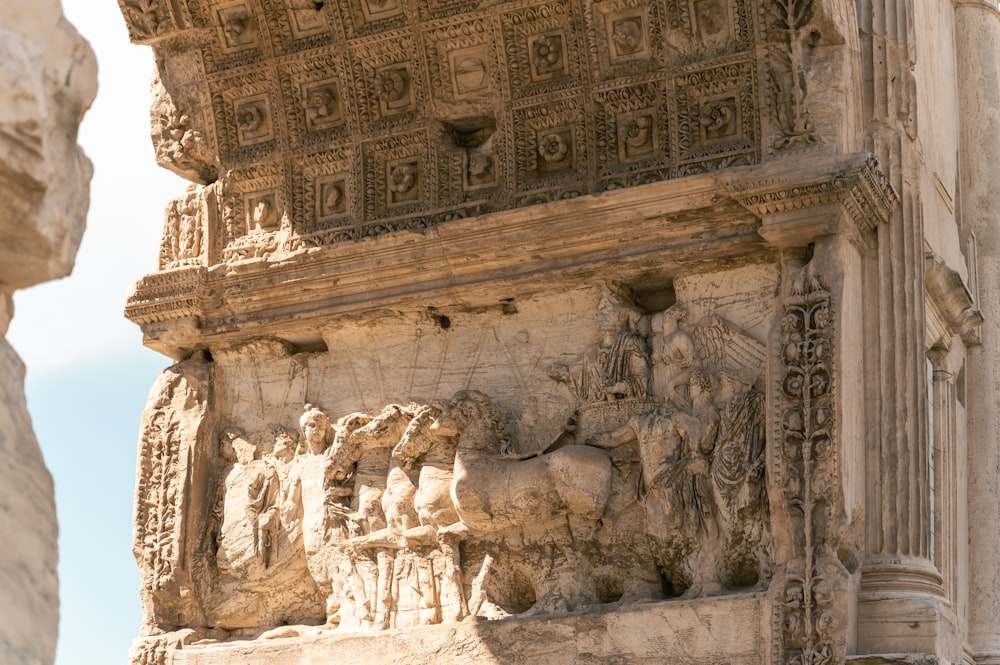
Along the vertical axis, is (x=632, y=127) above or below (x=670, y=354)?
above

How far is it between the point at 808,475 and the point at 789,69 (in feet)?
8.14

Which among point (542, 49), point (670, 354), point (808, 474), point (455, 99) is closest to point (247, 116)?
point (455, 99)

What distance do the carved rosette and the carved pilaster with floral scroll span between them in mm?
964

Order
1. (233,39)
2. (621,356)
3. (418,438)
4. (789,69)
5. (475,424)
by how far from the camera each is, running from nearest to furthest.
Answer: (789,69) < (621,356) < (475,424) < (418,438) < (233,39)

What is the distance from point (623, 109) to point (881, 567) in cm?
330

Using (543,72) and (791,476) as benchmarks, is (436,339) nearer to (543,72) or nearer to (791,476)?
(543,72)

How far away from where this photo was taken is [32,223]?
10.3ft

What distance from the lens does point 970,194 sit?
12.0 meters

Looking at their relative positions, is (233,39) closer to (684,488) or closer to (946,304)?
(684,488)

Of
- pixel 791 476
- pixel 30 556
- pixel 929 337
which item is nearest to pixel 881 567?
pixel 791 476

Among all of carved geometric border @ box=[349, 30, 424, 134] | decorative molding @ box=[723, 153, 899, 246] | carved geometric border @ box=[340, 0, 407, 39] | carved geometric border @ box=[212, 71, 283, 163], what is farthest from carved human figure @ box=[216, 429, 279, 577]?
decorative molding @ box=[723, 153, 899, 246]

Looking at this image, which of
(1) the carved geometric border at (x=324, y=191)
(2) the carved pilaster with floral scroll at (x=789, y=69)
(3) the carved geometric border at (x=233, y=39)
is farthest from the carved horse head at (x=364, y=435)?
(2) the carved pilaster with floral scroll at (x=789, y=69)

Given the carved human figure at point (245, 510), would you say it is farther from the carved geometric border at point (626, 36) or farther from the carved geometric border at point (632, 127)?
the carved geometric border at point (626, 36)

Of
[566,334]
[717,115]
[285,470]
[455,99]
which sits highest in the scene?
[455,99]
